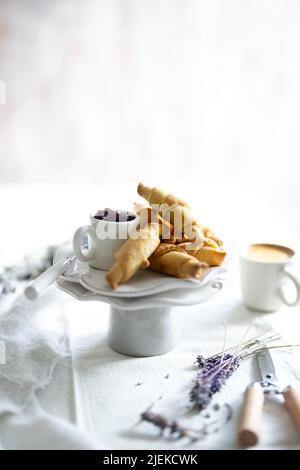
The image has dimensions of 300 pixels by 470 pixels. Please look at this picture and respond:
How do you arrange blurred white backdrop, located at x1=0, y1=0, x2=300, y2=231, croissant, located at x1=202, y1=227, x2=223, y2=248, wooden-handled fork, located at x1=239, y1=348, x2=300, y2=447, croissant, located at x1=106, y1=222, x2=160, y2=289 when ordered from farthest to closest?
blurred white backdrop, located at x1=0, y1=0, x2=300, y2=231, croissant, located at x1=202, y1=227, x2=223, y2=248, croissant, located at x1=106, y1=222, x2=160, y2=289, wooden-handled fork, located at x1=239, y1=348, x2=300, y2=447

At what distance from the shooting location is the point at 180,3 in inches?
94.2

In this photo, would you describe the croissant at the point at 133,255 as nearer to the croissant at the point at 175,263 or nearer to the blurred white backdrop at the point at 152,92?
the croissant at the point at 175,263

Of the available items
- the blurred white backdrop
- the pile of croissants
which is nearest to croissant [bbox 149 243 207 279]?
the pile of croissants

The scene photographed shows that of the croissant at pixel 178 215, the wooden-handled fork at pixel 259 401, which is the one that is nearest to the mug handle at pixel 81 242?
the croissant at pixel 178 215

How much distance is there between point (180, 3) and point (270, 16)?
1.38ft

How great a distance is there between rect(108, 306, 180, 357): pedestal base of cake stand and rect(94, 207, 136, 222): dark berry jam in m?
0.12

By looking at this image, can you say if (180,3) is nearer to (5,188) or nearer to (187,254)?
(5,188)

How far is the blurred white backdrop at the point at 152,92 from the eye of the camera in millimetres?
2385

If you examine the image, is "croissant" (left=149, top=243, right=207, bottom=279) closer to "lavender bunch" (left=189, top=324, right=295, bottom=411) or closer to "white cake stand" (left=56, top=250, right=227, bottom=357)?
"white cake stand" (left=56, top=250, right=227, bottom=357)

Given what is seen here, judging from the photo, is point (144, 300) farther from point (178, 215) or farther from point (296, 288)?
point (296, 288)

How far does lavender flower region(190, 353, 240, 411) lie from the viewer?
63 cm

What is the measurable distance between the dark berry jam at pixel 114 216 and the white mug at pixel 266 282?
0.23 m

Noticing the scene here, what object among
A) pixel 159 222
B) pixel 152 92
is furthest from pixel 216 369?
pixel 152 92

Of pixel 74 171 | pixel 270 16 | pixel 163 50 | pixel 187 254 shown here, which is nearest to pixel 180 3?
pixel 163 50
